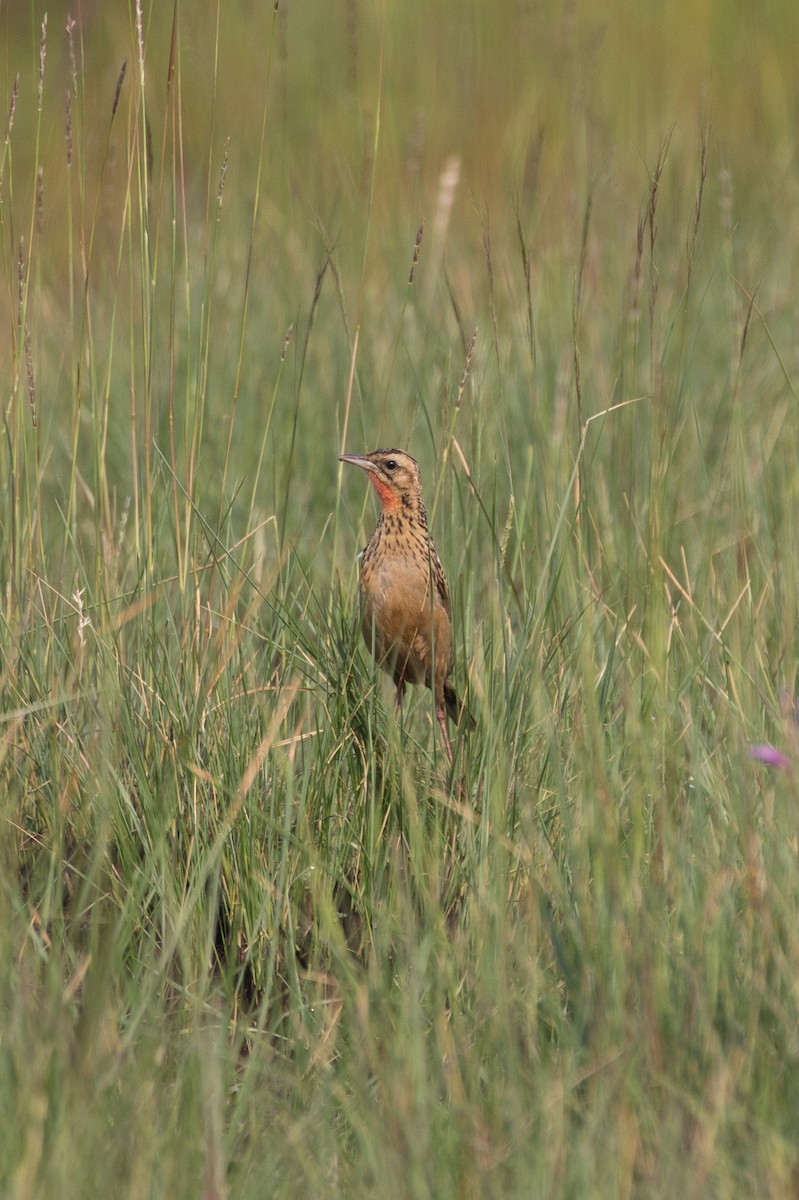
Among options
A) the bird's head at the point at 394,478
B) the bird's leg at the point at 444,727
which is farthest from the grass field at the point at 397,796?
the bird's head at the point at 394,478

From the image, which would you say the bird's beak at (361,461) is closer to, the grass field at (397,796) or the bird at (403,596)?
the bird at (403,596)

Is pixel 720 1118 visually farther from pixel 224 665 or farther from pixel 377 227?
pixel 377 227

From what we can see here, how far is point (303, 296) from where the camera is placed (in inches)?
244

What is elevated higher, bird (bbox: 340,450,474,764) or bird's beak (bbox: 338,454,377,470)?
bird's beak (bbox: 338,454,377,470)

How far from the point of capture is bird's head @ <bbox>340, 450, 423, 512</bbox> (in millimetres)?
4160

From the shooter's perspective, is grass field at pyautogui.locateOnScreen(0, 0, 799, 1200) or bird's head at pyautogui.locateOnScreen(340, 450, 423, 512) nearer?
grass field at pyautogui.locateOnScreen(0, 0, 799, 1200)

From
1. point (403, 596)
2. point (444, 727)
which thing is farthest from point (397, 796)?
point (403, 596)

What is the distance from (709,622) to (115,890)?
151 cm

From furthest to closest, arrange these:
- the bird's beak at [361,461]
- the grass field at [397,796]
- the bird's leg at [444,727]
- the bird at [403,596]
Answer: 1. the bird's beak at [361,461]
2. the bird at [403,596]
3. the bird's leg at [444,727]
4. the grass field at [397,796]

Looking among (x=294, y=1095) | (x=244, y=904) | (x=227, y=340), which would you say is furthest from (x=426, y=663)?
(x=227, y=340)

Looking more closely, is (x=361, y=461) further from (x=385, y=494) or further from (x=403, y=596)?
(x=403, y=596)

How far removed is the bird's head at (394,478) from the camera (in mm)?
4160

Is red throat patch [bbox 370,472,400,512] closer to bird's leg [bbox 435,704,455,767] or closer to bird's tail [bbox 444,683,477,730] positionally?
bird's tail [bbox 444,683,477,730]

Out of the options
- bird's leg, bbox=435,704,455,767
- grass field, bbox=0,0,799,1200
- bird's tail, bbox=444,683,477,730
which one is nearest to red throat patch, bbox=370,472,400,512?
grass field, bbox=0,0,799,1200
